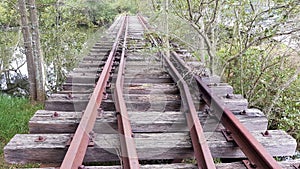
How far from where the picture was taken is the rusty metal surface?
1.77m

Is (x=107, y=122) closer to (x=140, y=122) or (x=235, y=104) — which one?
(x=140, y=122)

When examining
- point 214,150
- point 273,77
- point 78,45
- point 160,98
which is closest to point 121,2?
point 78,45

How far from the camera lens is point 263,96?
5.18 metres

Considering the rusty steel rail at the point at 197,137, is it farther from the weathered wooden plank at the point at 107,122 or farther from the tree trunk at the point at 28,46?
the tree trunk at the point at 28,46

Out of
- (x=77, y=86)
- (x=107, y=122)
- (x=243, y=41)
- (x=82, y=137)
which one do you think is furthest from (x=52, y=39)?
(x=82, y=137)

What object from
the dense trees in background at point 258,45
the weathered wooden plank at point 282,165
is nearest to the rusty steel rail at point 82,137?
the weathered wooden plank at point 282,165

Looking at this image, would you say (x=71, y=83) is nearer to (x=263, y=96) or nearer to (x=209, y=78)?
(x=209, y=78)

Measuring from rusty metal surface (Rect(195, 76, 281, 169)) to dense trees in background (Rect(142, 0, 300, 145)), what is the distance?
194 cm

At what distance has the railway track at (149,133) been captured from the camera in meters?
1.98

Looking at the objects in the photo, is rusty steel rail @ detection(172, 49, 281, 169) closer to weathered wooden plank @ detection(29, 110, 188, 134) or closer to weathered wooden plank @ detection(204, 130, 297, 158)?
weathered wooden plank @ detection(204, 130, 297, 158)

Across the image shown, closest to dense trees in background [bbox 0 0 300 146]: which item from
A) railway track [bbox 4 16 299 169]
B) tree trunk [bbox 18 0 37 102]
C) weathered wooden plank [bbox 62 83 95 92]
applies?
tree trunk [bbox 18 0 37 102]

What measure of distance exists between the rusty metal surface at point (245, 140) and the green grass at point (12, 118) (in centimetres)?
234

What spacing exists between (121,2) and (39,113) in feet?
59.3

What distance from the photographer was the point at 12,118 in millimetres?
4621
